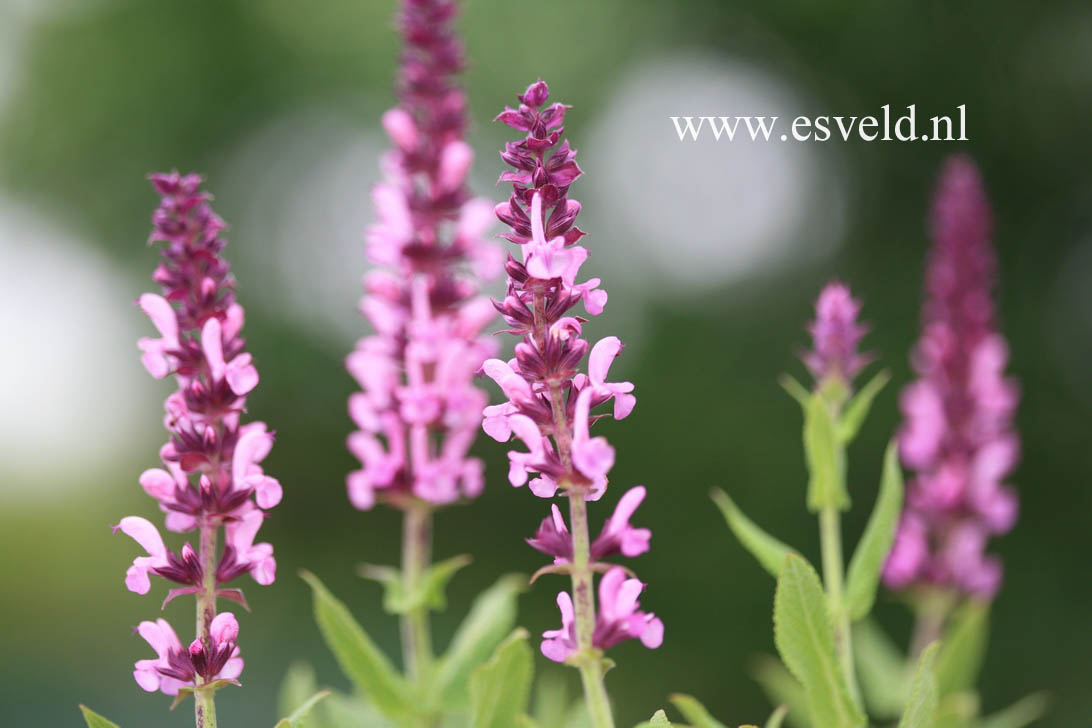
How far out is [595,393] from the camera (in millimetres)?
874

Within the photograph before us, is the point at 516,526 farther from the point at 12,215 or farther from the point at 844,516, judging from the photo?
the point at 12,215

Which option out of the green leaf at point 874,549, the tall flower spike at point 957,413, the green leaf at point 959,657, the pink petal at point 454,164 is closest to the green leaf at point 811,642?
the green leaf at point 874,549

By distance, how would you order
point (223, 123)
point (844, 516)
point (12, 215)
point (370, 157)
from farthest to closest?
1. point (12, 215)
2. point (223, 123)
3. point (370, 157)
4. point (844, 516)

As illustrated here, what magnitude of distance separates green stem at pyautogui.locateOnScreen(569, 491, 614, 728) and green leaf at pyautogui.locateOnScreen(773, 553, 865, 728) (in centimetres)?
17

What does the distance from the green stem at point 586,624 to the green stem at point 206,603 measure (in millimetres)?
317

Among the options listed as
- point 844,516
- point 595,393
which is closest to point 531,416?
point 595,393

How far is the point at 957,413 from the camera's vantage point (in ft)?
6.20

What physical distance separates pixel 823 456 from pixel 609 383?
0.39m

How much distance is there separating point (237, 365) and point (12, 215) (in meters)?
7.77

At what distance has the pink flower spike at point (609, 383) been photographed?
0.84 meters

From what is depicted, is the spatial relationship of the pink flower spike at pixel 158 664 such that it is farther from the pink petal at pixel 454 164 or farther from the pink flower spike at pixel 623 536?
the pink petal at pixel 454 164

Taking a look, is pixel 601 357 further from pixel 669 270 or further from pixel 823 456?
pixel 669 270

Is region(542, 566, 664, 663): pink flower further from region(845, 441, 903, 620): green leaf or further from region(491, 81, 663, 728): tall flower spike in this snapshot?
region(845, 441, 903, 620): green leaf

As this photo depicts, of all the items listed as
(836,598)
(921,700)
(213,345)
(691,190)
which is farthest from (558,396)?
(691,190)
